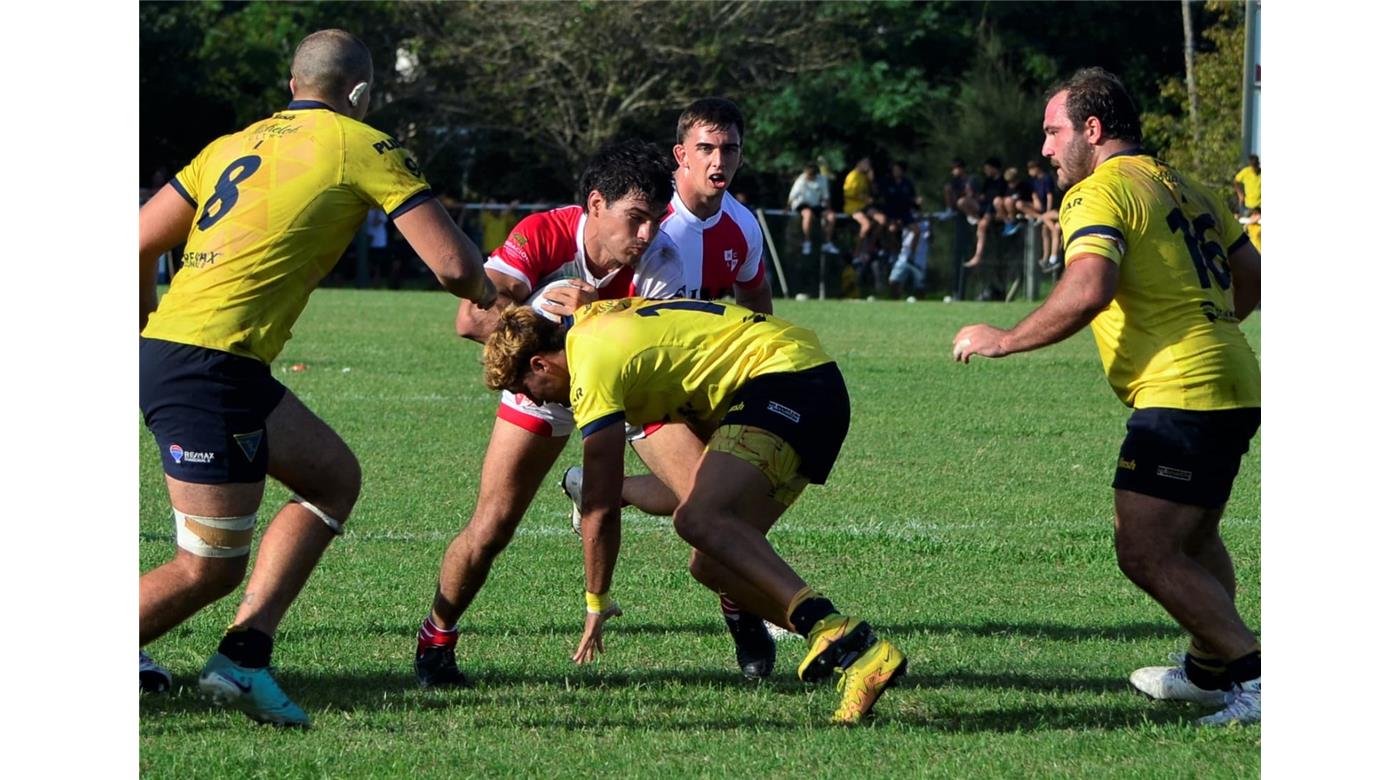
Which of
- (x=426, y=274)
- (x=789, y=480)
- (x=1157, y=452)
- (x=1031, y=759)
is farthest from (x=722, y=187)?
(x=426, y=274)

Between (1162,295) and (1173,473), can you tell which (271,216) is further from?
(1173,473)

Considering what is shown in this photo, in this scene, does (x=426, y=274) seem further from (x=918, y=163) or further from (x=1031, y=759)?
(x=1031, y=759)

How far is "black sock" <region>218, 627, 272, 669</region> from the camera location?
543cm

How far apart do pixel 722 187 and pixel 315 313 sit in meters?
17.3

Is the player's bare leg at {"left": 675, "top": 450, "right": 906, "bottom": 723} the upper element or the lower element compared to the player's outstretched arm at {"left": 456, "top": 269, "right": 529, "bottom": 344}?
lower

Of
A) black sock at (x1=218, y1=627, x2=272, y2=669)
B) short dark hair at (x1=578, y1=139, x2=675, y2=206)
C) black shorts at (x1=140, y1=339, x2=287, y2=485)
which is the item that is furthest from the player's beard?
black sock at (x1=218, y1=627, x2=272, y2=669)

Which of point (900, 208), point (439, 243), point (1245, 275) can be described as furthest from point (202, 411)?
point (900, 208)

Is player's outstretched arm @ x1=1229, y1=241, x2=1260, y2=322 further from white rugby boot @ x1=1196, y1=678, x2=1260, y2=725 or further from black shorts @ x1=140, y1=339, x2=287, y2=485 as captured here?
black shorts @ x1=140, y1=339, x2=287, y2=485

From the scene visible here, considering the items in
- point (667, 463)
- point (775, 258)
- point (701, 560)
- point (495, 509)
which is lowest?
point (701, 560)

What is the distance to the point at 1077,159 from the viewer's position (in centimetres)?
593

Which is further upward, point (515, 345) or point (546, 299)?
point (546, 299)

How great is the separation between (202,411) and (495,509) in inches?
54.3

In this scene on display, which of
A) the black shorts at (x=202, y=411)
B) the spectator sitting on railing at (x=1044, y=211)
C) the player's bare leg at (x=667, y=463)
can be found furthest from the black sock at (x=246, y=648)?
the spectator sitting on railing at (x=1044, y=211)

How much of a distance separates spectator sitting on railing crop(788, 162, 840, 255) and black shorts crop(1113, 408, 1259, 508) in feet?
83.1
